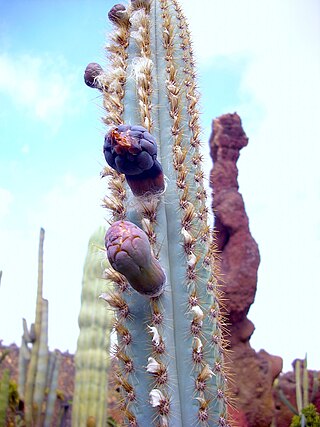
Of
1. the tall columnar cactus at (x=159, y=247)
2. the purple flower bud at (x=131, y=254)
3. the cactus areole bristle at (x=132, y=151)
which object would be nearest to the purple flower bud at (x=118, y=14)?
the tall columnar cactus at (x=159, y=247)

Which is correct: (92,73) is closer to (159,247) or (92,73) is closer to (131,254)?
(159,247)

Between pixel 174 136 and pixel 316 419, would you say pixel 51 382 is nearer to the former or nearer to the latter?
pixel 316 419

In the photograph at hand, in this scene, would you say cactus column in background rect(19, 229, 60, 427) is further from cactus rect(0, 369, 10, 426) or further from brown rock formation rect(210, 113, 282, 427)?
brown rock formation rect(210, 113, 282, 427)

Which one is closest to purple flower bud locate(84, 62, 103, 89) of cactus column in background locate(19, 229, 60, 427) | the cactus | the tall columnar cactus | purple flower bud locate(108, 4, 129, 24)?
the tall columnar cactus

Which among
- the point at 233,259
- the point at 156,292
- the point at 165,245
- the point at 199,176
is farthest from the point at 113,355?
the point at 233,259

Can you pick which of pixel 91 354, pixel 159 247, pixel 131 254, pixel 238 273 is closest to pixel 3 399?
pixel 91 354

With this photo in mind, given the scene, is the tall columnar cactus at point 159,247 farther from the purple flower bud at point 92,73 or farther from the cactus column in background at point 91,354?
the cactus column in background at point 91,354
